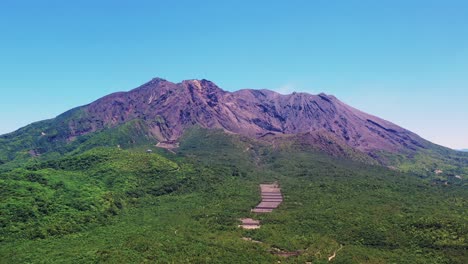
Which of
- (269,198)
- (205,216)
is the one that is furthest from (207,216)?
(269,198)

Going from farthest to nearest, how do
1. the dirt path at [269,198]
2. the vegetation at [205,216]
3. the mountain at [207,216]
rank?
the dirt path at [269,198], the mountain at [207,216], the vegetation at [205,216]

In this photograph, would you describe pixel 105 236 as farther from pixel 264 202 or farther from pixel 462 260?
pixel 462 260

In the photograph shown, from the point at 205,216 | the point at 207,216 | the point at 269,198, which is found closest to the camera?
the point at 207,216

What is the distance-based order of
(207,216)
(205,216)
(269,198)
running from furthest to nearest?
(269,198), (205,216), (207,216)

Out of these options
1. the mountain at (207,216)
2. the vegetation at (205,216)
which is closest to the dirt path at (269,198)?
the mountain at (207,216)

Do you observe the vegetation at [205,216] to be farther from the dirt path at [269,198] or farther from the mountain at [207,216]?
the dirt path at [269,198]

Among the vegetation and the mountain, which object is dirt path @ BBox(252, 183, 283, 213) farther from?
the vegetation

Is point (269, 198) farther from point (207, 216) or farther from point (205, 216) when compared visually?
point (205, 216)

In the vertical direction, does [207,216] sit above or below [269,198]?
below

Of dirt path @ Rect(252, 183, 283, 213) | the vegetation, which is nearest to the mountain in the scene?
the vegetation
